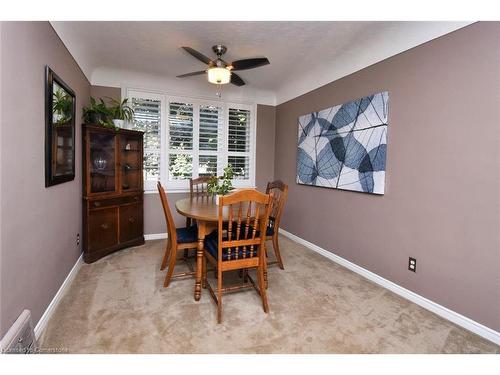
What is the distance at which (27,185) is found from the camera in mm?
1632

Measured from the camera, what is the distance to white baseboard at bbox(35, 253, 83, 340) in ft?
5.85

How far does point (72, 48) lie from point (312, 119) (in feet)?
9.20

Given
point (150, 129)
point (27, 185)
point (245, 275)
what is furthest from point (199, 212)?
point (150, 129)

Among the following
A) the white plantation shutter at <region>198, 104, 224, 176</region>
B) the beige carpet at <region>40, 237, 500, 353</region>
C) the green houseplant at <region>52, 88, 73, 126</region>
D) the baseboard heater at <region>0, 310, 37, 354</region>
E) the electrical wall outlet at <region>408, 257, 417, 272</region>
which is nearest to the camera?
the baseboard heater at <region>0, 310, 37, 354</region>

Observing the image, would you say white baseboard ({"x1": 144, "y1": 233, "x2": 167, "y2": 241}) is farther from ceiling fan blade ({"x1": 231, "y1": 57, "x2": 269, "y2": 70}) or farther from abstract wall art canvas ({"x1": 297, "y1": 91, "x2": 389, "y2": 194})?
ceiling fan blade ({"x1": 231, "y1": 57, "x2": 269, "y2": 70})

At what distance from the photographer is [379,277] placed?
2656 millimetres

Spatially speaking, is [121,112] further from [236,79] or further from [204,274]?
[204,274]

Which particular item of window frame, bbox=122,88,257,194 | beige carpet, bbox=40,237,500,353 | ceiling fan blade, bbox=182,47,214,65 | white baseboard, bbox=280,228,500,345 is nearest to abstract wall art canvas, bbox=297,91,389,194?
white baseboard, bbox=280,228,500,345

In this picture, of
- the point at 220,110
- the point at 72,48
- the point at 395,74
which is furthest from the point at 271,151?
the point at 72,48

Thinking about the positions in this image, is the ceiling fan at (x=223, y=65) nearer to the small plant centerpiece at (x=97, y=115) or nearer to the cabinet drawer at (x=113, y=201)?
the small plant centerpiece at (x=97, y=115)

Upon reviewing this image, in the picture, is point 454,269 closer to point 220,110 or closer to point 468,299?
point 468,299

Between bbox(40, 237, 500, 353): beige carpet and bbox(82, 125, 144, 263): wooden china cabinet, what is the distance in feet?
1.80

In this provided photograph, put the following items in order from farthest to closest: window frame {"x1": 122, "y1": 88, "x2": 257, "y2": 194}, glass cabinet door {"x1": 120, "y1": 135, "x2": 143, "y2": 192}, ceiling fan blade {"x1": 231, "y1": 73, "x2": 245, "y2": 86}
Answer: window frame {"x1": 122, "y1": 88, "x2": 257, "y2": 194}
glass cabinet door {"x1": 120, "y1": 135, "x2": 143, "y2": 192}
ceiling fan blade {"x1": 231, "y1": 73, "x2": 245, "y2": 86}
